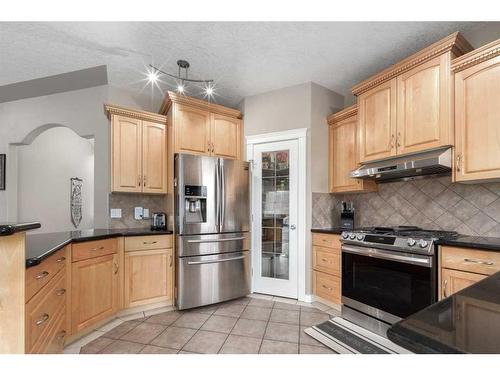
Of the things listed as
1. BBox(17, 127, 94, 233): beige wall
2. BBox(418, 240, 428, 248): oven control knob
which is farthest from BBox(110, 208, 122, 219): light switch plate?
BBox(418, 240, 428, 248): oven control knob

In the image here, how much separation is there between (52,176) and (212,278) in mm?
3761

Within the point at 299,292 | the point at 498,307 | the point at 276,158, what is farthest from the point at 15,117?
the point at 498,307

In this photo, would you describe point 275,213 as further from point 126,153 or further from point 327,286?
point 126,153

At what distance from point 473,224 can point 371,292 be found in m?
1.05

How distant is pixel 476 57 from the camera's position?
1923 millimetres

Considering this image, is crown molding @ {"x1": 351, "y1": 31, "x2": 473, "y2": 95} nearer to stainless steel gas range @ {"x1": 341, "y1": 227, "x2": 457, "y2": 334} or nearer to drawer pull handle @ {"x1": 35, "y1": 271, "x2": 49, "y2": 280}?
stainless steel gas range @ {"x1": 341, "y1": 227, "x2": 457, "y2": 334}

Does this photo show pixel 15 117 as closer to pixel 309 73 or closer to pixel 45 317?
pixel 45 317

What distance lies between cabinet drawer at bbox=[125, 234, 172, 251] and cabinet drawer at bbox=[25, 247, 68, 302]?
72 centimetres

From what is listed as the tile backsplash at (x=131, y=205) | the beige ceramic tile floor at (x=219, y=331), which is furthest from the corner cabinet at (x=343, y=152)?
the tile backsplash at (x=131, y=205)

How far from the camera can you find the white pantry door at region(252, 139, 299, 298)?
3195 millimetres

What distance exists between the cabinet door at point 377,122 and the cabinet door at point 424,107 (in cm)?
7

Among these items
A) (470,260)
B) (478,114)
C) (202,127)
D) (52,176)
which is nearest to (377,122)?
(478,114)

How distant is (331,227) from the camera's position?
10.7 ft

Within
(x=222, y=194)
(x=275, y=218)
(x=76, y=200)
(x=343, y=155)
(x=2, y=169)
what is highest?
(x=343, y=155)
